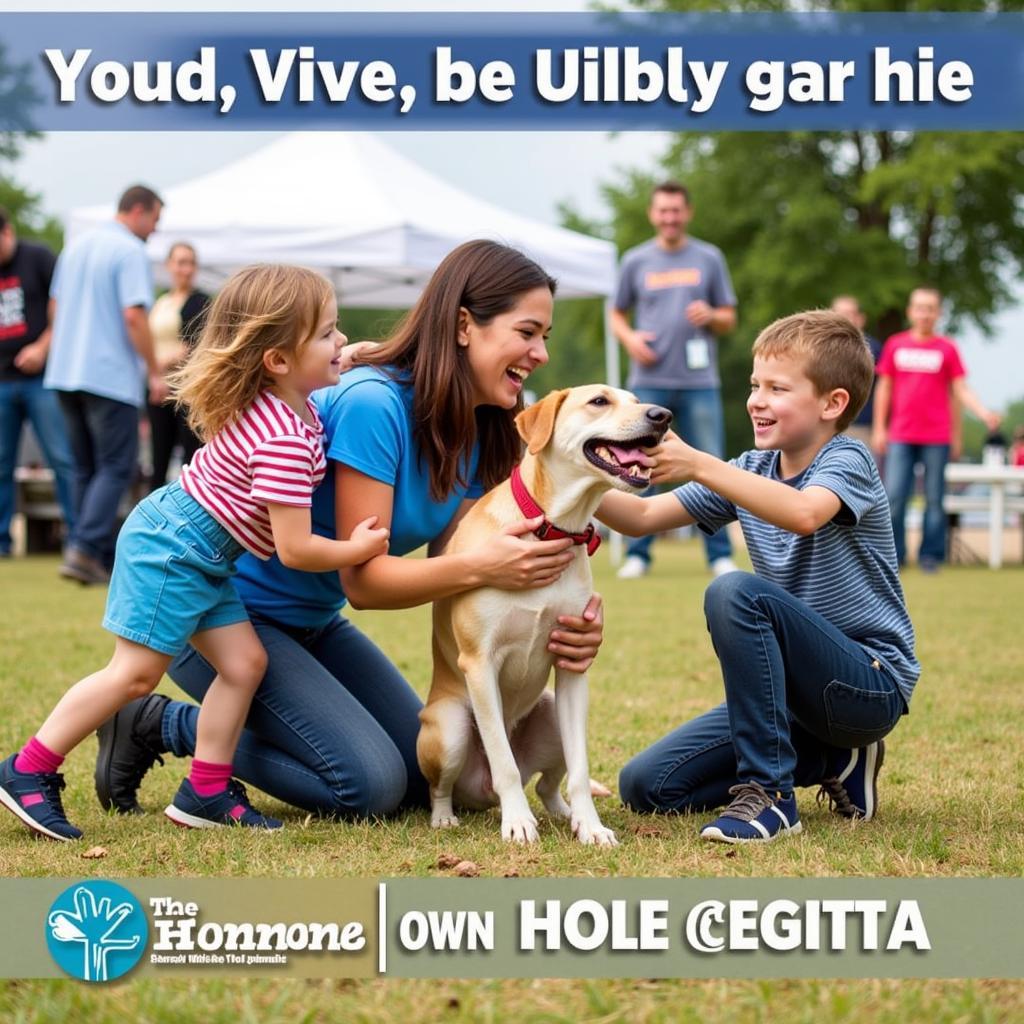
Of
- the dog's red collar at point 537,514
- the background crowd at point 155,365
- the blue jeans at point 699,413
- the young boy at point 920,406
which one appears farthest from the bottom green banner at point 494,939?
the young boy at point 920,406

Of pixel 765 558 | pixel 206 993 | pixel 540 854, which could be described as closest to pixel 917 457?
pixel 765 558

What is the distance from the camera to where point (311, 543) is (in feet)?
10.6

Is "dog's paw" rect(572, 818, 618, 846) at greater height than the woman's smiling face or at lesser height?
lesser

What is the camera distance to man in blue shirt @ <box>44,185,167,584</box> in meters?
8.54

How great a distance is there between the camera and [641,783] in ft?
11.8

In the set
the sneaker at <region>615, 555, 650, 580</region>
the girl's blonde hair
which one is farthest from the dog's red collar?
the sneaker at <region>615, 555, 650, 580</region>

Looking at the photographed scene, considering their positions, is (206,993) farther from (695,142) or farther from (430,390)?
(695,142)

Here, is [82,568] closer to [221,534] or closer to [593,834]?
[221,534]

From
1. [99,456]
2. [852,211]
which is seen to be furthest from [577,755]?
[852,211]

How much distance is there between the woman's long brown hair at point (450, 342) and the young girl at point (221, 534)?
0.76ft

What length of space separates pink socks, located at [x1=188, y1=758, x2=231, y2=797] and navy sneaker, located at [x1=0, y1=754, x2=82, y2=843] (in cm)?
30

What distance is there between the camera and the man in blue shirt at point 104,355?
8.54 meters

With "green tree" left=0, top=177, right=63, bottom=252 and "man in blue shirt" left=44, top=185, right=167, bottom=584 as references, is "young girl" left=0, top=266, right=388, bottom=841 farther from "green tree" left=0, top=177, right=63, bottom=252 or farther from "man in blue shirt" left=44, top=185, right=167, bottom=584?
"green tree" left=0, top=177, right=63, bottom=252

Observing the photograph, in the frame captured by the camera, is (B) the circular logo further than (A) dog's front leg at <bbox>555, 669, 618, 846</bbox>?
No
